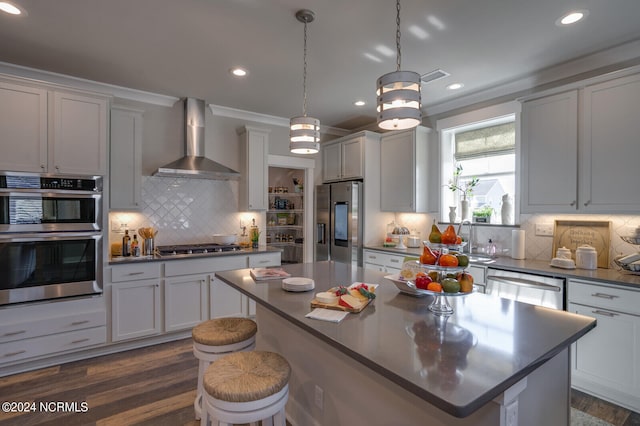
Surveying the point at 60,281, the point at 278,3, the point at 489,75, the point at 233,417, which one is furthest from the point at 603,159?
the point at 60,281

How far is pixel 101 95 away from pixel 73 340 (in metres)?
2.29

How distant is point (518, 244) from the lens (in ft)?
10.7

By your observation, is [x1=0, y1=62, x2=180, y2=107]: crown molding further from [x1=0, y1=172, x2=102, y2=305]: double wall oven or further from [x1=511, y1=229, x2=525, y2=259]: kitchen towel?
[x1=511, y1=229, x2=525, y2=259]: kitchen towel

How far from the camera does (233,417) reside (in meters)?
1.32

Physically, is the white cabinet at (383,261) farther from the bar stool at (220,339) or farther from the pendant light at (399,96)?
the pendant light at (399,96)

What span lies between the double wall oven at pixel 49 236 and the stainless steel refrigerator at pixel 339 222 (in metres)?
2.81

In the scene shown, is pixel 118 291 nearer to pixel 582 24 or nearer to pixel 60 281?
pixel 60 281

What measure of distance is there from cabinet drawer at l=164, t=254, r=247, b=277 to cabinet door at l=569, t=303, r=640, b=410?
3.22m

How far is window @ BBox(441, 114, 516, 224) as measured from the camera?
3.59 metres

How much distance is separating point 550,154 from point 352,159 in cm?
237

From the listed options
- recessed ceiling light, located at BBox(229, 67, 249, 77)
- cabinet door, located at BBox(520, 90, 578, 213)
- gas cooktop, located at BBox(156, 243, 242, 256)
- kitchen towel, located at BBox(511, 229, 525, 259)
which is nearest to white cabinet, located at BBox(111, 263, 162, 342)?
gas cooktop, located at BBox(156, 243, 242, 256)

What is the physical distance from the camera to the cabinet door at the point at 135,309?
3.11 metres

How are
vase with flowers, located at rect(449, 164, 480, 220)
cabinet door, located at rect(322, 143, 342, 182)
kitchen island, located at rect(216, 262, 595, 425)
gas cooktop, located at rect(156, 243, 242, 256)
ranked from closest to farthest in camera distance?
kitchen island, located at rect(216, 262, 595, 425) → gas cooktop, located at rect(156, 243, 242, 256) → vase with flowers, located at rect(449, 164, 480, 220) → cabinet door, located at rect(322, 143, 342, 182)

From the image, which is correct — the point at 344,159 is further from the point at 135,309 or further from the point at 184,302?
the point at 135,309
